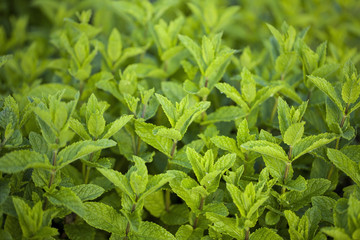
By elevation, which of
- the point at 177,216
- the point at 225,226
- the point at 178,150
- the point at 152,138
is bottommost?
the point at 177,216

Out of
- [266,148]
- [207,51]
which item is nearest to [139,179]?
[266,148]

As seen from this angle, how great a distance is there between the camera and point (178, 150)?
5.39 feet

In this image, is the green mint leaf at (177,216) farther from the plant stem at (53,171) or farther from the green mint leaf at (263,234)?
the plant stem at (53,171)

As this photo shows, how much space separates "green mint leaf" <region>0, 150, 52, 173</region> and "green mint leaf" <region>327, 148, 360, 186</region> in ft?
3.25

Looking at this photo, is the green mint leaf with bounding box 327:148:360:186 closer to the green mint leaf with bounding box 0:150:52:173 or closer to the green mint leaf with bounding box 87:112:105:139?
the green mint leaf with bounding box 87:112:105:139

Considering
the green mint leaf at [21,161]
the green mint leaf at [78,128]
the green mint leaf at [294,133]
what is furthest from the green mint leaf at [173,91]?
the green mint leaf at [21,161]

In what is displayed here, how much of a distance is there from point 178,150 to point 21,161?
2.10 feet

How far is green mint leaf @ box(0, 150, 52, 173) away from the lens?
1.23m

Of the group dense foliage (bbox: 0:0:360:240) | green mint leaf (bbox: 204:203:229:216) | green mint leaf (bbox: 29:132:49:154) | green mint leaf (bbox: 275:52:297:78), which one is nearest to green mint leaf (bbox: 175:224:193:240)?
dense foliage (bbox: 0:0:360:240)

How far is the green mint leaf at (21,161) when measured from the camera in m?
1.23

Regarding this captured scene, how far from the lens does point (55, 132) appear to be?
127 centimetres

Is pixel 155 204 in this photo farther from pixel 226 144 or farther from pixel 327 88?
pixel 327 88

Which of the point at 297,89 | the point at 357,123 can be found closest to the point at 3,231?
the point at 357,123

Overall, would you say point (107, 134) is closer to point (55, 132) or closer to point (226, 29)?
point (55, 132)
